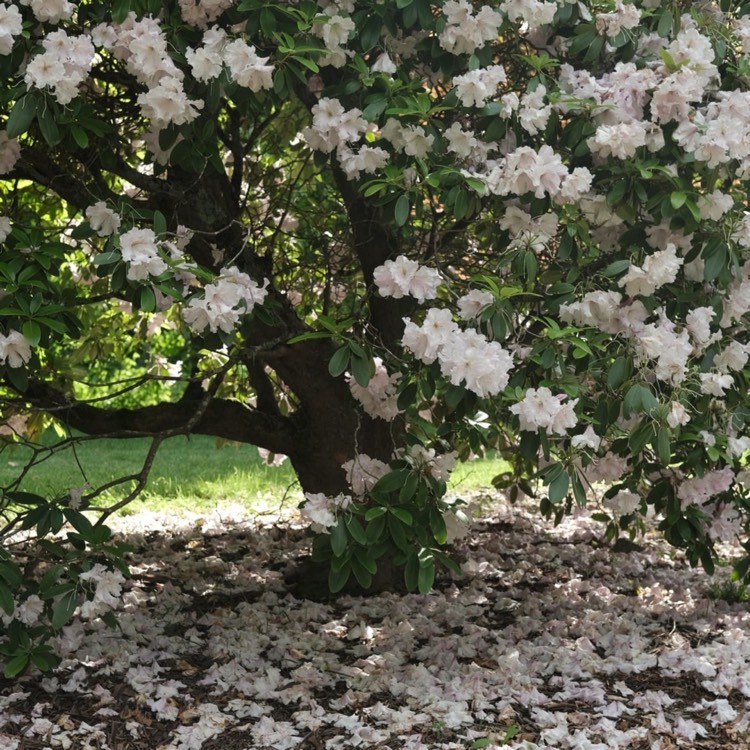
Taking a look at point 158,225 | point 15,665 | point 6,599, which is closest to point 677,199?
point 158,225

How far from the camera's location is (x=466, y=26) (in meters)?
2.53

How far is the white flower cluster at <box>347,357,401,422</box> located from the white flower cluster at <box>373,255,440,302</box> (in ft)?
1.27

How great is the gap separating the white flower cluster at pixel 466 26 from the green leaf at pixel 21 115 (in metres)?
0.98

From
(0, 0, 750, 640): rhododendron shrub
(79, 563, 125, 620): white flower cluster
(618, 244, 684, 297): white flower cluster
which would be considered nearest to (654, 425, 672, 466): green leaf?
(0, 0, 750, 640): rhododendron shrub

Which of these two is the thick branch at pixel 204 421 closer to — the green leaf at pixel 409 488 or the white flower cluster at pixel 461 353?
the green leaf at pixel 409 488

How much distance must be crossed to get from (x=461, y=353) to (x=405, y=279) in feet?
0.94

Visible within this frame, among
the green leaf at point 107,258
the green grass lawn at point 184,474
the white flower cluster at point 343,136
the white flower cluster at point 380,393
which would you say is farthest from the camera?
the green grass lawn at point 184,474

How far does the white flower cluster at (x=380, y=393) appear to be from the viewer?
2852mm

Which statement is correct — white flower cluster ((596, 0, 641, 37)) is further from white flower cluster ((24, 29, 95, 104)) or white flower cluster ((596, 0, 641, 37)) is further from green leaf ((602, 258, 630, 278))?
white flower cluster ((24, 29, 95, 104))

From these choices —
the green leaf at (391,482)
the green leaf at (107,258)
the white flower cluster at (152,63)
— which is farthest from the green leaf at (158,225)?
the green leaf at (391,482)

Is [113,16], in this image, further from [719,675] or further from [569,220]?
[719,675]

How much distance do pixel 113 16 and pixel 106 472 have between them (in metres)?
4.99

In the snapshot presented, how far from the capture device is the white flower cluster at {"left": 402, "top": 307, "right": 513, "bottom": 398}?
224 cm

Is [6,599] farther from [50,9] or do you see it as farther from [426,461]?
[50,9]
